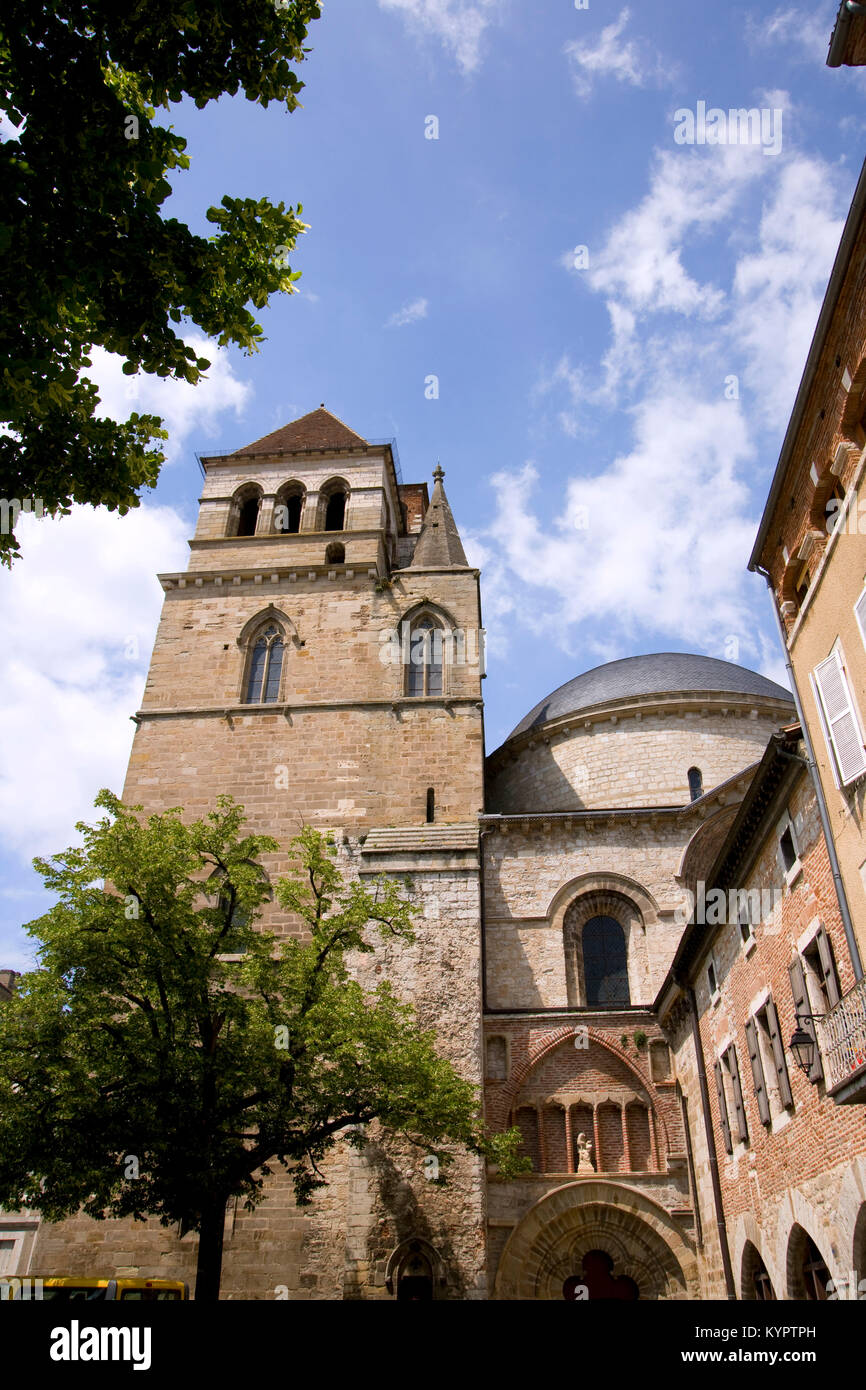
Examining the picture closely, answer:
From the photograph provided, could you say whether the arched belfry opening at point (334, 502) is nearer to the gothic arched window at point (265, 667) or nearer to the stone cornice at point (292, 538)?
the stone cornice at point (292, 538)

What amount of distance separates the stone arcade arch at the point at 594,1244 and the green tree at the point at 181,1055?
11.1ft

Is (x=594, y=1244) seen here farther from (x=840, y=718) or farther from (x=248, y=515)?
(x=248, y=515)

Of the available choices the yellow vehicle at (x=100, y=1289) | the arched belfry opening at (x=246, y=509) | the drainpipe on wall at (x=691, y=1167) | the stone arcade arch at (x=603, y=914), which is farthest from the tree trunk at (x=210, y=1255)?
the arched belfry opening at (x=246, y=509)

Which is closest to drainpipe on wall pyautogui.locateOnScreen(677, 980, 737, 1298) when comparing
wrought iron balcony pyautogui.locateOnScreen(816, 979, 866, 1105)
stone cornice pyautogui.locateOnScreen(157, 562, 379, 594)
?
wrought iron balcony pyautogui.locateOnScreen(816, 979, 866, 1105)

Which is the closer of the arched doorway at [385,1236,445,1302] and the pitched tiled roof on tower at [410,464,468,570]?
the arched doorway at [385,1236,445,1302]

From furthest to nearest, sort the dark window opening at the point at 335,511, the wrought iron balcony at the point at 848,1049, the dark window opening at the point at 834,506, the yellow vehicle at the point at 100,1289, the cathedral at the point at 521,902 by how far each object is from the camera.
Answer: the dark window opening at the point at 335,511 → the yellow vehicle at the point at 100,1289 → the cathedral at the point at 521,902 → the dark window opening at the point at 834,506 → the wrought iron balcony at the point at 848,1049

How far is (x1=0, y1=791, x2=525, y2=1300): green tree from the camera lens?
12258 millimetres

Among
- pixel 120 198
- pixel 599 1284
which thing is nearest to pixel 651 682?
pixel 599 1284

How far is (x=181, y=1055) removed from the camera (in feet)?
41.8

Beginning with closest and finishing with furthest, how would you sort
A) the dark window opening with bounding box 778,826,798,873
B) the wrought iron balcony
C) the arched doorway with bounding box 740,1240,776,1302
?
the wrought iron balcony → the dark window opening with bounding box 778,826,798,873 → the arched doorway with bounding box 740,1240,776,1302

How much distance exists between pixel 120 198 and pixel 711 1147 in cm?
1511

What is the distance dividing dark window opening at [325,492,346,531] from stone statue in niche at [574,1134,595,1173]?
60.8 ft

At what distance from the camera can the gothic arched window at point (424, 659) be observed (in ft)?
77.0

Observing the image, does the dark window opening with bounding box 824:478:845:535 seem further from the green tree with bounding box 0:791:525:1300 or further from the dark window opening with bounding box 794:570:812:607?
the green tree with bounding box 0:791:525:1300
